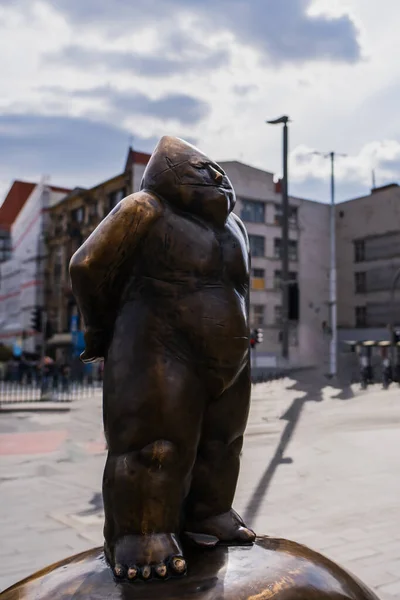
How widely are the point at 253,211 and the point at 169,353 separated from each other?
119 feet

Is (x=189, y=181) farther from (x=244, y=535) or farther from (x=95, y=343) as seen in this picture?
(x=244, y=535)

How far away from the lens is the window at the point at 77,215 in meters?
42.4

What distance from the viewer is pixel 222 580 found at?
77.4 inches

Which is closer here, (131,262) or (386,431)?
(131,262)

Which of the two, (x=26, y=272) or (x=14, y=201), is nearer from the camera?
(x=26, y=272)

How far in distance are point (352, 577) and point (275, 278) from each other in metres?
36.4

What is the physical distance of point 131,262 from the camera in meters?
2.27

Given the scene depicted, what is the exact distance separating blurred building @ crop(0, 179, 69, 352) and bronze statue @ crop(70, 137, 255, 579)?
134 ft

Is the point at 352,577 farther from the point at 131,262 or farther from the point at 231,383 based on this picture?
the point at 131,262

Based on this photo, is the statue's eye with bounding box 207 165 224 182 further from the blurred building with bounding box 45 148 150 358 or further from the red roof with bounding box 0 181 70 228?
the red roof with bounding box 0 181 70 228

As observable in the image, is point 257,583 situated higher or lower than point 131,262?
lower

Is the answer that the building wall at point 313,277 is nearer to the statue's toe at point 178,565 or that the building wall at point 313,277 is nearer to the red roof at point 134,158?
the red roof at point 134,158

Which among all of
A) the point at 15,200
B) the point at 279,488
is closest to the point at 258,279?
the point at 15,200

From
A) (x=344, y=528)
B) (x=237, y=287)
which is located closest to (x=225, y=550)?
(x=237, y=287)
